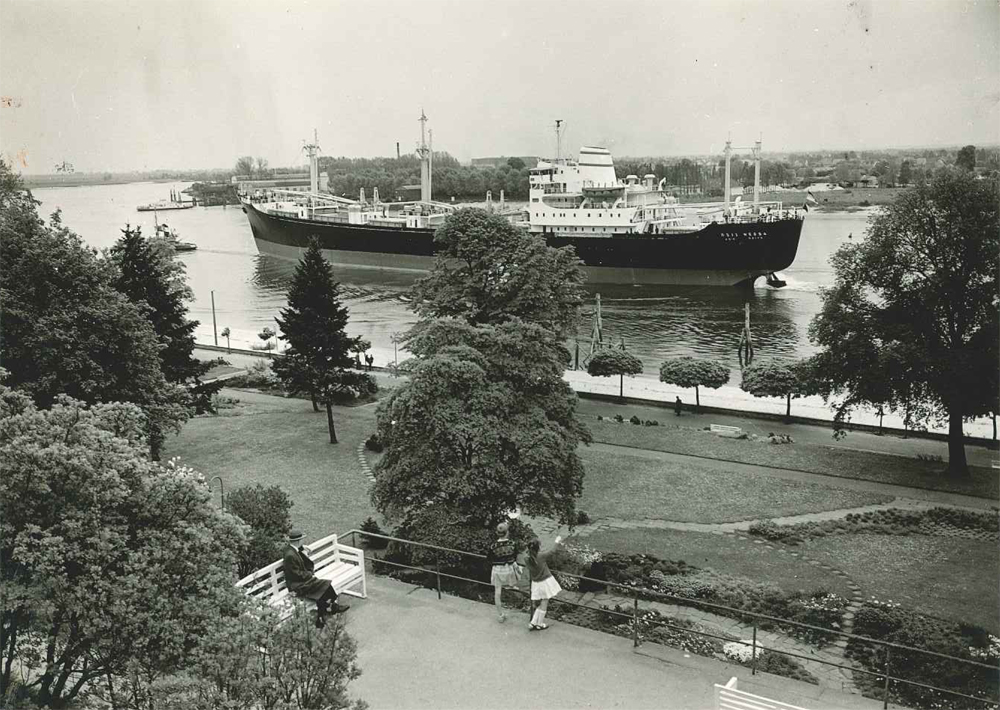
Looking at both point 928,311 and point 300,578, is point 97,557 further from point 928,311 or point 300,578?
point 928,311

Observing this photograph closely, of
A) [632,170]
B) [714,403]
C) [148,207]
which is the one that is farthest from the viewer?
[632,170]

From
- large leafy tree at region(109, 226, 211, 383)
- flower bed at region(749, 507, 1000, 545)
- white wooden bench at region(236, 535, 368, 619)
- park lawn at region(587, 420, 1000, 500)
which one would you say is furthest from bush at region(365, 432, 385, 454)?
white wooden bench at region(236, 535, 368, 619)

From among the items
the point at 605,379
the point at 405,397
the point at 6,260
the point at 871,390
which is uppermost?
the point at 6,260

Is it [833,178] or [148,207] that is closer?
[833,178]

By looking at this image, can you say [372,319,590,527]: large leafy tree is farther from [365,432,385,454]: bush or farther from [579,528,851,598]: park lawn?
[365,432,385,454]: bush

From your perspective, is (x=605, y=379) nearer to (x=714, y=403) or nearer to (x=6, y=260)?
(x=714, y=403)

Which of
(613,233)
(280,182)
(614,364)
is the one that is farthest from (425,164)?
(280,182)

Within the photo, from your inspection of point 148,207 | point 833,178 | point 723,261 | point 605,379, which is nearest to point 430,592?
point 605,379

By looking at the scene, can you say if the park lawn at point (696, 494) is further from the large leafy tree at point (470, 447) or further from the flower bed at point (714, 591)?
the large leafy tree at point (470, 447)
